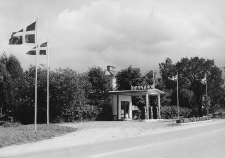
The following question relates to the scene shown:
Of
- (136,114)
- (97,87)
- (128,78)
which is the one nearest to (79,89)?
(97,87)

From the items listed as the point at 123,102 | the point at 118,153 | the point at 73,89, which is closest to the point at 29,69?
the point at 73,89

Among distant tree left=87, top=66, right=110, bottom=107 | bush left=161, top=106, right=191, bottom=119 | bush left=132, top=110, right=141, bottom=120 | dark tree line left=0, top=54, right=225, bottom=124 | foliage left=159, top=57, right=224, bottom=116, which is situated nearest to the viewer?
dark tree line left=0, top=54, right=225, bottom=124

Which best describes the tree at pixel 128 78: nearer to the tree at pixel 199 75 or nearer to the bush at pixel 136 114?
the bush at pixel 136 114

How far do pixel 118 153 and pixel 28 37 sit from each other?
34.4 ft

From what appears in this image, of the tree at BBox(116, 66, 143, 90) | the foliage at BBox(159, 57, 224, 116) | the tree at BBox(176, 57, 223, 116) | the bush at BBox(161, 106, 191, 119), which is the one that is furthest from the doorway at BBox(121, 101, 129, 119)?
the tree at BBox(176, 57, 223, 116)

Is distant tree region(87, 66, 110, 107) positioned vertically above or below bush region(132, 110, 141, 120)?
above

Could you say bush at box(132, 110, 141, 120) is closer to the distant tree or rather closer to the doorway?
the doorway

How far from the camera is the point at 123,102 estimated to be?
33.1 meters

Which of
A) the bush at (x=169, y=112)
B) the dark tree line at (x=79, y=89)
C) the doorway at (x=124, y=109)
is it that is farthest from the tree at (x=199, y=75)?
the doorway at (x=124, y=109)

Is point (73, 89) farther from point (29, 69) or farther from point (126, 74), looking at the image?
point (126, 74)

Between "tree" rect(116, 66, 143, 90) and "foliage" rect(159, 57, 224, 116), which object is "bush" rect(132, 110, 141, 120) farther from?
"foliage" rect(159, 57, 224, 116)

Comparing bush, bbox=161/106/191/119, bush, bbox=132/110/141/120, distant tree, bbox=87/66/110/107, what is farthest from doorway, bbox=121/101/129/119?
bush, bbox=161/106/191/119

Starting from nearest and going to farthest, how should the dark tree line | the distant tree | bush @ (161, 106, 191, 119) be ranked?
the dark tree line → the distant tree → bush @ (161, 106, 191, 119)

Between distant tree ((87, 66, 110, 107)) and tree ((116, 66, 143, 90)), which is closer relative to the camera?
distant tree ((87, 66, 110, 107))
